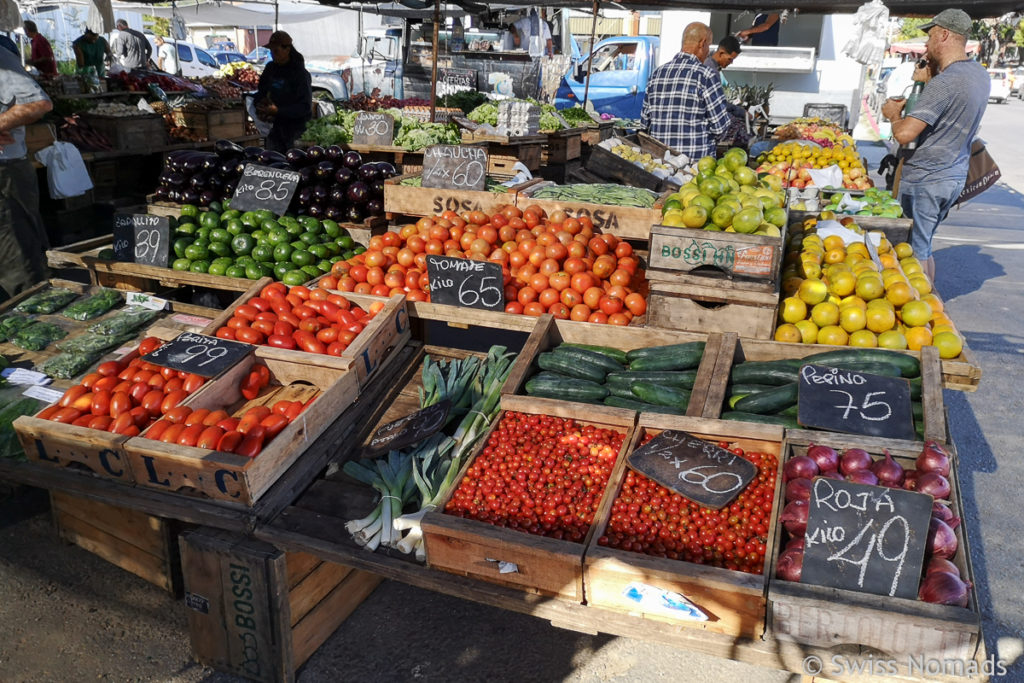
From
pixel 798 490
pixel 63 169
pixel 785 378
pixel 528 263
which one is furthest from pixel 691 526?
pixel 63 169

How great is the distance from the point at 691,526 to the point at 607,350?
126 cm

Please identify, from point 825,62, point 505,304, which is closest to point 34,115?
point 505,304

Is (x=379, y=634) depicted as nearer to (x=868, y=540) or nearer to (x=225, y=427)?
(x=225, y=427)

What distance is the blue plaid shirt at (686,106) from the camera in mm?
7262

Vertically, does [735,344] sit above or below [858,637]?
above

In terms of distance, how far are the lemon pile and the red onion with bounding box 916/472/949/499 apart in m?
0.98

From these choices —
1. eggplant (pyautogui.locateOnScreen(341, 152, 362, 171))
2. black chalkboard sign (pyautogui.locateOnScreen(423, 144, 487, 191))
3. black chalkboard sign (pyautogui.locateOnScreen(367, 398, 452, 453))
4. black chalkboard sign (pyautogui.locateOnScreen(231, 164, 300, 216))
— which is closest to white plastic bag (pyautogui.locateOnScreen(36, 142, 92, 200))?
black chalkboard sign (pyautogui.locateOnScreen(231, 164, 300, 216))

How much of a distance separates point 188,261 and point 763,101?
14.7 metres

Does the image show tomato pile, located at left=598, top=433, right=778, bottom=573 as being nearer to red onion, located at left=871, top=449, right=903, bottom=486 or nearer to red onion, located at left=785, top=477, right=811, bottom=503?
red onion, located at left=785, top=477, right=811, bottom=503

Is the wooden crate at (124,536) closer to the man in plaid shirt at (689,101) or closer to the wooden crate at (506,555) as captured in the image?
the wooden crate at (506,555)

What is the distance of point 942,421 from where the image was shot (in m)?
2.67

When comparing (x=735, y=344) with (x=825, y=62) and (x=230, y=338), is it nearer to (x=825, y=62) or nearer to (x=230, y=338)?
(x=230, y=338)

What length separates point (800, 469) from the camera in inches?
98.0

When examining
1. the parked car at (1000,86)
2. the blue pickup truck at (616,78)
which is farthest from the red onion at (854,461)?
the parked car at (1000,86)
